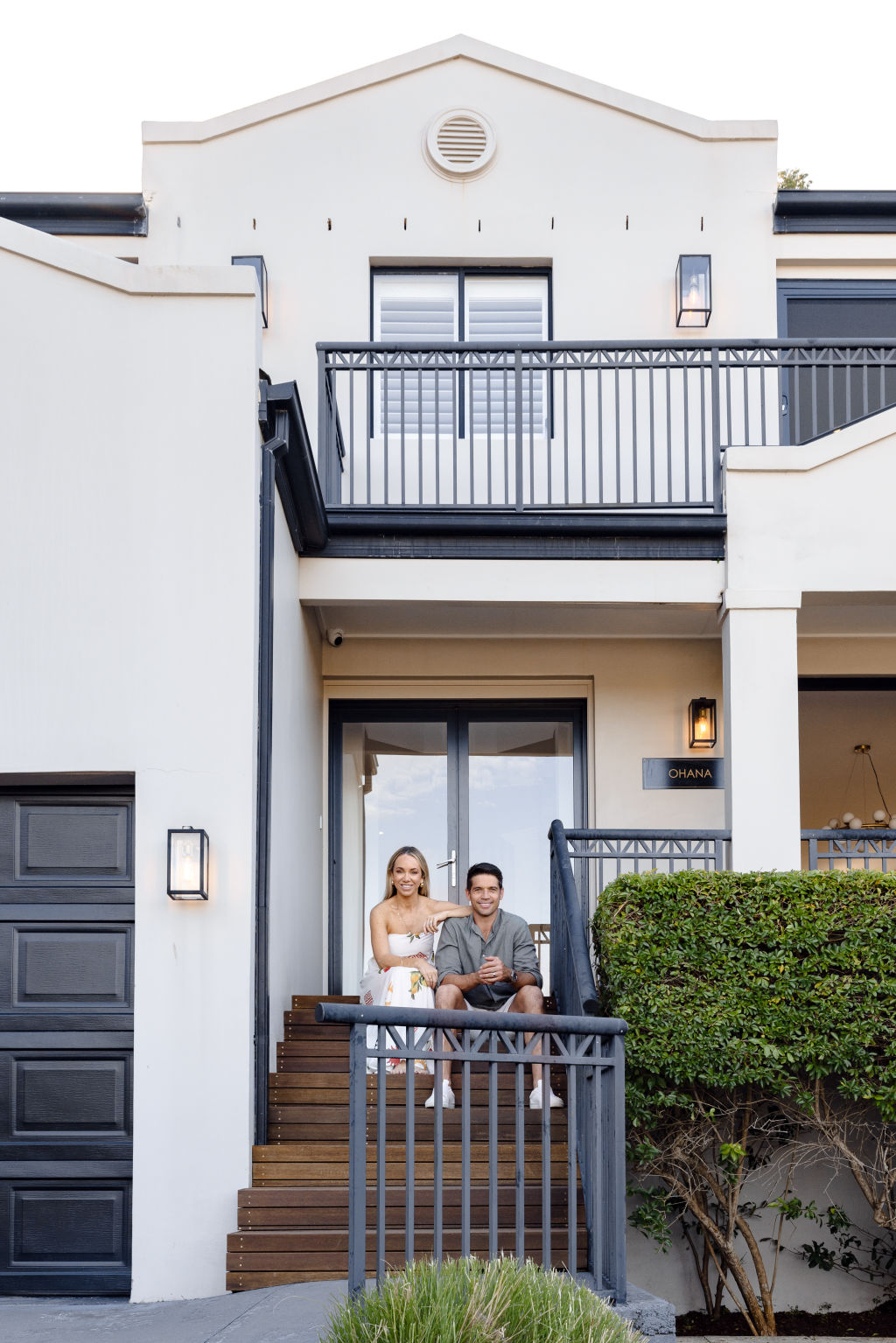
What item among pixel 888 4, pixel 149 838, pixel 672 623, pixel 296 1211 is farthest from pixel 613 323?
pixel 296 1211

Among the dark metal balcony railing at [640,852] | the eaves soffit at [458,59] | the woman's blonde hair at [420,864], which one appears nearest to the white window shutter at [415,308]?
the eaves soffit at [458,59]

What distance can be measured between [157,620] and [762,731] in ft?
12.3

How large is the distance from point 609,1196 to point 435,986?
2234mm

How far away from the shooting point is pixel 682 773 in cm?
966

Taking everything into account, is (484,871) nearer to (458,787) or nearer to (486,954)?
(486,954)

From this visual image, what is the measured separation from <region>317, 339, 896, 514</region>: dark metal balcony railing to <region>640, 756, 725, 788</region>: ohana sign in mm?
1811

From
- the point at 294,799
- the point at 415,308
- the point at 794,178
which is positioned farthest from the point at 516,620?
the point at 794,178

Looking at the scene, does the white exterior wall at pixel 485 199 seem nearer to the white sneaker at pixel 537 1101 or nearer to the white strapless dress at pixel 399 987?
the white strapless dress at pixel 399 987

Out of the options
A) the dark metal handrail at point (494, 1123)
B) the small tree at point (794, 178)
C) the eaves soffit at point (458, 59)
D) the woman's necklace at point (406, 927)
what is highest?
the small tree at point (794, 178)

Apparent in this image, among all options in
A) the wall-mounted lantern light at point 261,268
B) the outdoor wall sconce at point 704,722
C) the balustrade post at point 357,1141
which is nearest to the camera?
the balustrade post at point 357,1141

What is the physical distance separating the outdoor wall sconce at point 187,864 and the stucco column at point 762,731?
352cm

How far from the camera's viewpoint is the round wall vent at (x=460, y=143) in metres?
10.4

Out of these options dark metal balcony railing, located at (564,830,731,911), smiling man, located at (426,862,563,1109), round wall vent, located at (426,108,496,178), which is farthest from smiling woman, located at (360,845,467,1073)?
round wall vent, located at (426,108,496,178)

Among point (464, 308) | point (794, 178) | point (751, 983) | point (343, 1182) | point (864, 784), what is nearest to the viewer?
point (343, 1182)
